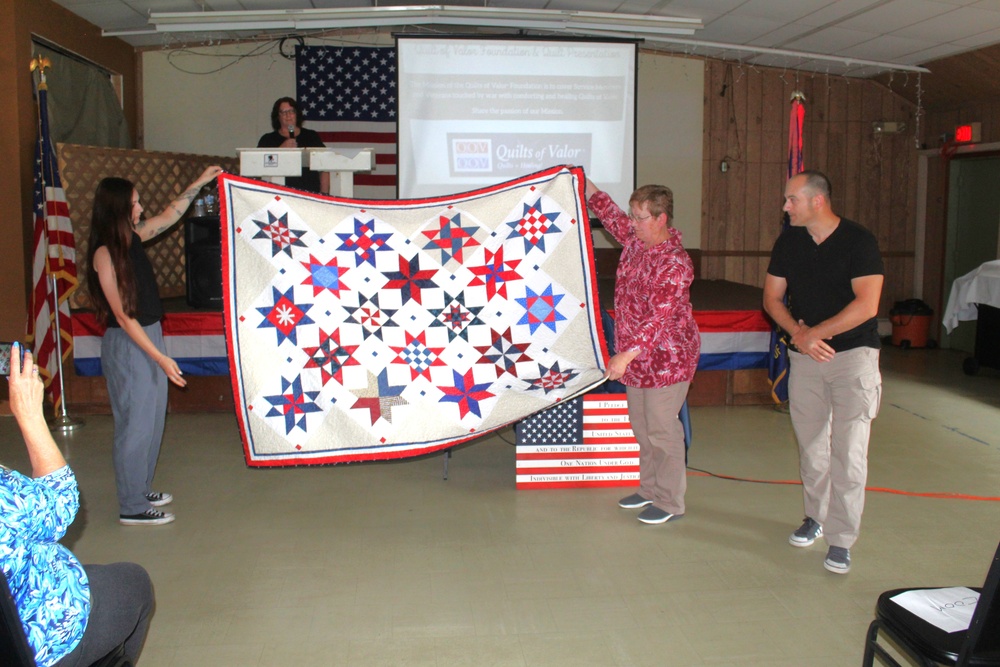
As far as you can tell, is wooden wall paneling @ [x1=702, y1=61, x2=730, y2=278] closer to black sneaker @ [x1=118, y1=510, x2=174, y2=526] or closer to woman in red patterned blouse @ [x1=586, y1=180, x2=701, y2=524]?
woman in red patterned blouse @ [x1=586, y1=180, x2=701, y2=524]

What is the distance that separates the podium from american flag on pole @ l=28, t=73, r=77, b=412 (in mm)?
1456

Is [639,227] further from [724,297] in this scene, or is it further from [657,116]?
[657,116]

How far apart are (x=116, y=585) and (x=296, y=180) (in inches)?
168

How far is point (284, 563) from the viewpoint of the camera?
310 centimetres

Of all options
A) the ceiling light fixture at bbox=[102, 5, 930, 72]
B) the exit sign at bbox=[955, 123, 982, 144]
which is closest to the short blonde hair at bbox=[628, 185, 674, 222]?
the ceiling light fixture at bbox=[102, 5, 930, 72]

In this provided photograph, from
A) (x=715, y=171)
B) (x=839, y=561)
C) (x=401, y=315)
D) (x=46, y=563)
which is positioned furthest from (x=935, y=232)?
(x=46, y=563)

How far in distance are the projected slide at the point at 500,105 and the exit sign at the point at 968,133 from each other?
11.2 ft

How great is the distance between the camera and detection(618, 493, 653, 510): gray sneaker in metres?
3.66

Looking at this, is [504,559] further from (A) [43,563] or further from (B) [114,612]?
(A) [43,563]

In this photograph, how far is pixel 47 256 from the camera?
5.11 meters

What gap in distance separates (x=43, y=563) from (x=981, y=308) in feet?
23.2

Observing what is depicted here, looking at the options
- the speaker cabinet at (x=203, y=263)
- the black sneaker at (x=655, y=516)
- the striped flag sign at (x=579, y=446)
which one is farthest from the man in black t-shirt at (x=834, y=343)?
the speaker cabinet at (x=203, y=263)

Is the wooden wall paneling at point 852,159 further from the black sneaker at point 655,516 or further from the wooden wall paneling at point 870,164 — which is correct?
the black sneaker at point 655,516

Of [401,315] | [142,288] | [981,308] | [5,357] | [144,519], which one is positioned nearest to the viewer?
[5,357]
